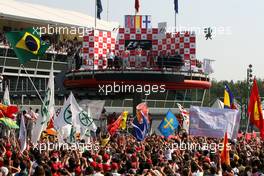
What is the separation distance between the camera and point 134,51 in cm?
3594

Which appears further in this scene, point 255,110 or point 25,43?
point 25,43

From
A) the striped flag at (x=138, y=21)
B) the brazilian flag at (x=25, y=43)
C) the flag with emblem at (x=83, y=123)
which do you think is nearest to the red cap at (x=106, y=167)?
the flag with emblem at (x=83, y=123)

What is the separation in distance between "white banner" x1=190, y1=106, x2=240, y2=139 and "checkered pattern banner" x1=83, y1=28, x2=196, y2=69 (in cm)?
1829

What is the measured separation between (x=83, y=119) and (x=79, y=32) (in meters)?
32.2

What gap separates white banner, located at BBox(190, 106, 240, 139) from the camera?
16047 millimetres

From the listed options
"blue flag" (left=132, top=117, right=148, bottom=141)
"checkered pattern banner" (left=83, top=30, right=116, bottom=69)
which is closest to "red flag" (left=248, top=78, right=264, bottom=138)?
"blue flag" (left=132, top=117, right=148, bottom=141)

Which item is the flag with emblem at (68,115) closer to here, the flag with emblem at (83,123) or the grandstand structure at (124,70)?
the flag with emblem at (83,123)

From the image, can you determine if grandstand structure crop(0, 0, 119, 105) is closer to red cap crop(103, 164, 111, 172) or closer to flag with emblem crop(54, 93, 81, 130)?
flag with emblem crop(54, 93, 81, 130)

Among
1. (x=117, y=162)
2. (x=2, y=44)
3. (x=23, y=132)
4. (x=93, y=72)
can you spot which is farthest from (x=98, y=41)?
(x=117, y=162)

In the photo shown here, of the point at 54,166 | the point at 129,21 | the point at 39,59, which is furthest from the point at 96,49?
the point at 54,166

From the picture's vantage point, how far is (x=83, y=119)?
1867 centimetres

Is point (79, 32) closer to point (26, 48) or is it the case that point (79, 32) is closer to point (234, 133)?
point (26, 48)

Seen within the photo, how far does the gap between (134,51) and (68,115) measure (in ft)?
58.0

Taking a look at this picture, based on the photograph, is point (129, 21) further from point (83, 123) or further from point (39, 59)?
point (83, 123)
